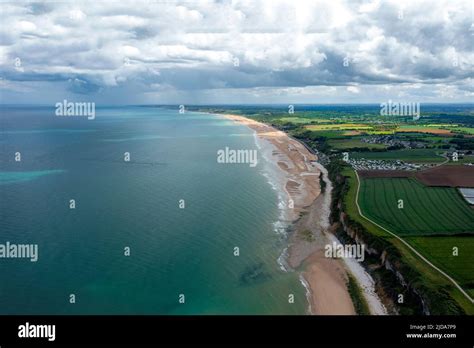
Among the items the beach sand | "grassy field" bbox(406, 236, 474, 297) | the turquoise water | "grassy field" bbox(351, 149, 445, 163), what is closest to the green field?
"grassy field" bbox(406, 236, 474, 297)

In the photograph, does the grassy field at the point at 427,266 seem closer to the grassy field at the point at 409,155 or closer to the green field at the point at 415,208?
the green field at the point at 415,208

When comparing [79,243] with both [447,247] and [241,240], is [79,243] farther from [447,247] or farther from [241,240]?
[447,247]

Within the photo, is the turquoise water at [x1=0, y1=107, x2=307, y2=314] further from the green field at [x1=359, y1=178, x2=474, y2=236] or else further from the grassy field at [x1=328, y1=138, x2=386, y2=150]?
the grassy field at [x1=328, y1=138, x2=386, y2=150]

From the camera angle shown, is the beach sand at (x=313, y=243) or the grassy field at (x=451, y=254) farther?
the beach sand at (x=313, y=243)

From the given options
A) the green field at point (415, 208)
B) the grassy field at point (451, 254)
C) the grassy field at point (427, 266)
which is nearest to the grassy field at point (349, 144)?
the green field at point (415, 208)

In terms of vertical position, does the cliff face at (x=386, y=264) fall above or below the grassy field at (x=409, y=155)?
below

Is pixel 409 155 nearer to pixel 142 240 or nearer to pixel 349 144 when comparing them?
pixel 349 144
